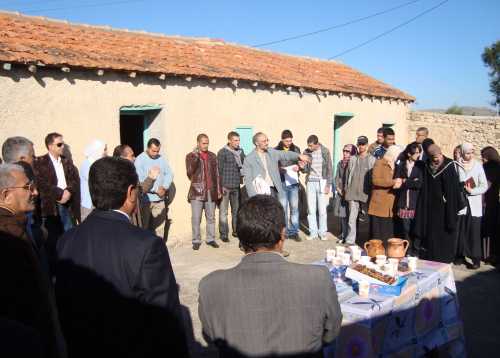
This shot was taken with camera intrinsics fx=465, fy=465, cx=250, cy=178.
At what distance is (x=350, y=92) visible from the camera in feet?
40.5

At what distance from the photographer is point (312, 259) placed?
7750 mm

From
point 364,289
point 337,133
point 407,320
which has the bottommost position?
point 407,320

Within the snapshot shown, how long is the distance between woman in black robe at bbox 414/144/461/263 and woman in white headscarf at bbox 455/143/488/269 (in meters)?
0.65

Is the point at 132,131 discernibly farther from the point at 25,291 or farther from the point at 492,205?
the point at 25,291

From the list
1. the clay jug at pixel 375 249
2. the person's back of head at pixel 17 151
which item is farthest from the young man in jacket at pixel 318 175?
the person's back of head at pixel 17 151

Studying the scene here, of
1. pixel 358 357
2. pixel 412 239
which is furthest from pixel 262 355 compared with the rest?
pixel 412 239

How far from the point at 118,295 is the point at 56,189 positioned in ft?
14.4

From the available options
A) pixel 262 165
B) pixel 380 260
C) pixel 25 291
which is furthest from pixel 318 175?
pixel 25 291

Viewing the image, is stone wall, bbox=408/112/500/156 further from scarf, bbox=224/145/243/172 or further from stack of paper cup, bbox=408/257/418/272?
stack of paper cup, bbox=408/257/418/272

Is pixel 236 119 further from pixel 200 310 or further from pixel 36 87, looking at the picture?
pixel 200 310

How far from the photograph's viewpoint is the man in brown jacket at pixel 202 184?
8156mm

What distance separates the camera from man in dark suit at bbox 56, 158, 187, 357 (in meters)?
2.11

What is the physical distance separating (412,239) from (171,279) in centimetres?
573

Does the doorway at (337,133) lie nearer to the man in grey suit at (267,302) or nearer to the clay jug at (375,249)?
the clay jug at (375,249)
